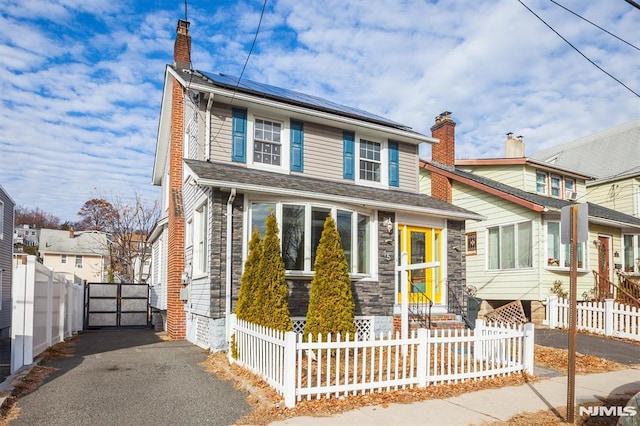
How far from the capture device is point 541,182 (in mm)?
20531

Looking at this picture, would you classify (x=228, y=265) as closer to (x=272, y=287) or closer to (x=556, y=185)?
(x=272, y=287)

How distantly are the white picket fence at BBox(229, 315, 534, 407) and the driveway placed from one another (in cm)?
66

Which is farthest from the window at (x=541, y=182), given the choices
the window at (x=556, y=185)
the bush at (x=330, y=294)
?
the bush at (x=330, y=294)

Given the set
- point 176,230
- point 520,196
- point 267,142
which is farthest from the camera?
point 520,196

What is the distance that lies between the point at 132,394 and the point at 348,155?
9181 millimetres

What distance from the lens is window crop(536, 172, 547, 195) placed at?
2038cm

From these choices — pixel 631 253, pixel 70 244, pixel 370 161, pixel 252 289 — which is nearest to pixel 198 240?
pixel 252 289

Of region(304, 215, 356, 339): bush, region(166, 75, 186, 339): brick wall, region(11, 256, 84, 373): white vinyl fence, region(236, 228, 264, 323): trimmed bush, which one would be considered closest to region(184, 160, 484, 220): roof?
region(236, 228, 264, 323): trimmed bush

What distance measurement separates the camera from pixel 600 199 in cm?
2414

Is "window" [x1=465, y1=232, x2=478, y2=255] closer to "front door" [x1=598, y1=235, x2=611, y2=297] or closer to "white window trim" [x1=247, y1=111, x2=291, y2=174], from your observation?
"front door" [x1=598, y1=235, x2=611, y2=297]

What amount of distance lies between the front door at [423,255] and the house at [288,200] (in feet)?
0.11

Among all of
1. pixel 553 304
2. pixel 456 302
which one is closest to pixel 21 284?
pixel 456 302

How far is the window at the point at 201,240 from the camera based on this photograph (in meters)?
11.9

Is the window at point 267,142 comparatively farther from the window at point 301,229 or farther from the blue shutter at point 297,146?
the window at point 301,229
